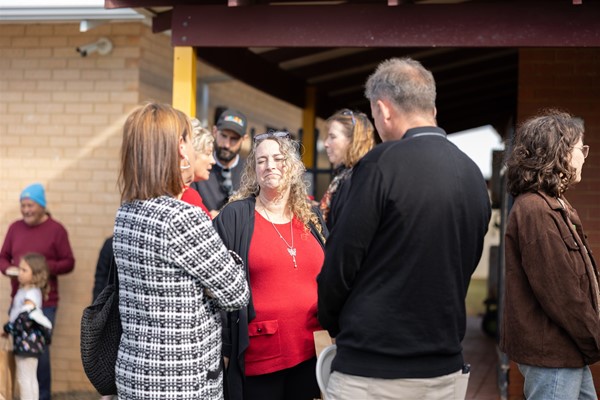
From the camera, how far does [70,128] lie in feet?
25.4

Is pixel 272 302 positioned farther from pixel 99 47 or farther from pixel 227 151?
pixel 99 47

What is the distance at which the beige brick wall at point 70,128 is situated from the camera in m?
7.64

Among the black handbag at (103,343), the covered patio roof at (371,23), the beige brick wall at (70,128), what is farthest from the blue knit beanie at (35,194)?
the black handbag at (103,343)

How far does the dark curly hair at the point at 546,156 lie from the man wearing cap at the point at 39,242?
14.7 ft

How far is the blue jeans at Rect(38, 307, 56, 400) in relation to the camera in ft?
22.7

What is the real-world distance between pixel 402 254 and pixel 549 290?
0.90 meters

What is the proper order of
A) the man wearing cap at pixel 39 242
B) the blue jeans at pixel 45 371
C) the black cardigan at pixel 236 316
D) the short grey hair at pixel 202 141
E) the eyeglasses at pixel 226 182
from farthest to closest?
the man wearing cap at pixel 39 242 < the blue jeans at pixel 45 371 < the eyeglasses at pixel 226 182 < the short grey hair at pixel 202 141 < the black cardigan at pixel 236 316

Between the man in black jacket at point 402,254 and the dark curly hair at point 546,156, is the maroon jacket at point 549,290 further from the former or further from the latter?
the man in black jacket at point 402,254

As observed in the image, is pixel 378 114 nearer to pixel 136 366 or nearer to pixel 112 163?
pixel 136 366

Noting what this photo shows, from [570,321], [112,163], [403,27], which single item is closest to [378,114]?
[570,321]

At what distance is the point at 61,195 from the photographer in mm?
7746

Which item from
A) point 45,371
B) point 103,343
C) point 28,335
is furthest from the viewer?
point 45,371

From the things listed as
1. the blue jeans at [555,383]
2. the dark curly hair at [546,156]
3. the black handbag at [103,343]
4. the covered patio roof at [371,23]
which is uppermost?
the covered patio roof at [371,23]

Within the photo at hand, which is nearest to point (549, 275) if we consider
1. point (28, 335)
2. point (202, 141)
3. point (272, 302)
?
point (272, 302)
